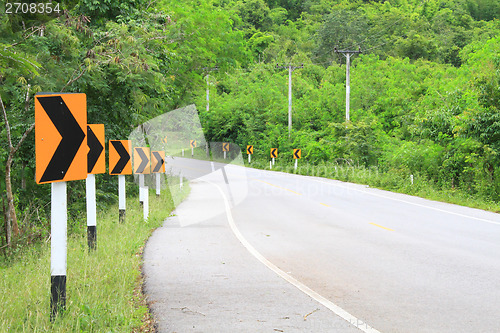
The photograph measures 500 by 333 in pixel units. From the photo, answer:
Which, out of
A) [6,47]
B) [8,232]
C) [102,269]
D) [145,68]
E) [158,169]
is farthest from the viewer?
[158,169]

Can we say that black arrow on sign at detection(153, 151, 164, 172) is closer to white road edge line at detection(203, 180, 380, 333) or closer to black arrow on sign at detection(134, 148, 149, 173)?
black arrow on sign at detection(134, 148, 149, 173)

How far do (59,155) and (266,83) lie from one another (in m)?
53.0

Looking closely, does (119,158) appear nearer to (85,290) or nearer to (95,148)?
(95,148)

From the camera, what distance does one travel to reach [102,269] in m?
6.82

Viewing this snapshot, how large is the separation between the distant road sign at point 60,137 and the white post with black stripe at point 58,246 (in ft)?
0.60

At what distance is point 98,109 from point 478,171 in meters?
14.6

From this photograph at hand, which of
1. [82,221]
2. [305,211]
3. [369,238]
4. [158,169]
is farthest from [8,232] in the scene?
[305,211]

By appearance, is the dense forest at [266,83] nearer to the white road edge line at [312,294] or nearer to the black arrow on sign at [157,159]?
the black arrow on sign at [157,159]

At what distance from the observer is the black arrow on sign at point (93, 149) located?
797 cm

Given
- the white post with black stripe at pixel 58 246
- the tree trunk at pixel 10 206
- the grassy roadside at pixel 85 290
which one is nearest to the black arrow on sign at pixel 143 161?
the grassy roadside at pixel 85 290

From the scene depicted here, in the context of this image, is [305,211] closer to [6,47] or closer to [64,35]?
[64,35]

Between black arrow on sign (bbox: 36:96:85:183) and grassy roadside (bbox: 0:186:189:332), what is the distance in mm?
1380

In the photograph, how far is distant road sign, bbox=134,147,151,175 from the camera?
11.9 m

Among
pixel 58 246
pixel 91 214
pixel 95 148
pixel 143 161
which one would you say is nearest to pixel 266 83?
pixel 143 161
